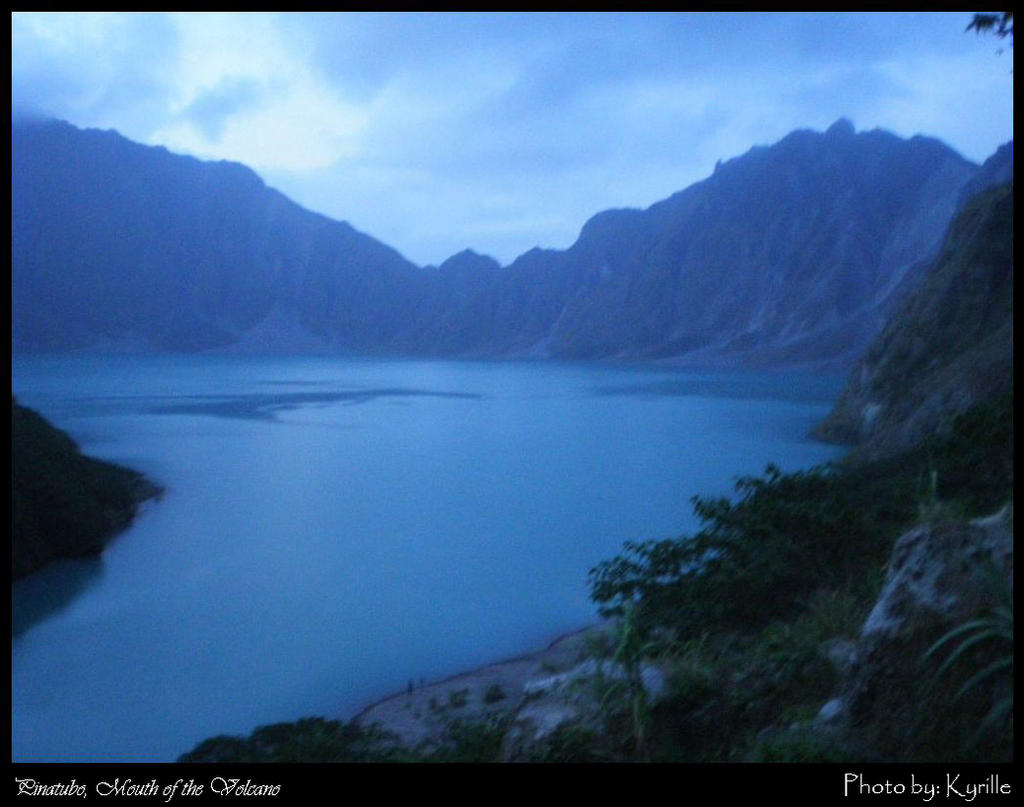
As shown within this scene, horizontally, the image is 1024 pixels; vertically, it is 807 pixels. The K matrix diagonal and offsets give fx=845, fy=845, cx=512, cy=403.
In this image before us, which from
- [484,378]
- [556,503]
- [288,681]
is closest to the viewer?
[288,681]

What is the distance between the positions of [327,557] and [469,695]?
6426 mm

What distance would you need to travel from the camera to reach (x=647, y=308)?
95688 mm

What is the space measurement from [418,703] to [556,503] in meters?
9.57

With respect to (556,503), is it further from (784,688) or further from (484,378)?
(484,378)

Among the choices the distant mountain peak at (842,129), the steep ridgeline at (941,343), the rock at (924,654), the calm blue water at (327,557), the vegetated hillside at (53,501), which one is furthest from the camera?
the distant mountain peak at (842,129)

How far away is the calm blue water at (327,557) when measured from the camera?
8.55m

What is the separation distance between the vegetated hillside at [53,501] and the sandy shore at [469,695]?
21.9 feet

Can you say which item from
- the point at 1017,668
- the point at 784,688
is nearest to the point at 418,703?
the point at 784,688

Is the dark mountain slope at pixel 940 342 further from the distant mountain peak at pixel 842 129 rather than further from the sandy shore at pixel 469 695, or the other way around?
the distant mountain peak at pixel 842 129

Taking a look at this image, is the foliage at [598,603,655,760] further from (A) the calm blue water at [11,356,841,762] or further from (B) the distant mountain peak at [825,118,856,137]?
(B) the distant mountain peak at [825,118,856,137]

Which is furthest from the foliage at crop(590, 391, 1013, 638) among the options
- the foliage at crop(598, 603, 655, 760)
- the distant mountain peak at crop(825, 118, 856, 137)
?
the distant mountain peak at crop(825, 118, 856, 137)

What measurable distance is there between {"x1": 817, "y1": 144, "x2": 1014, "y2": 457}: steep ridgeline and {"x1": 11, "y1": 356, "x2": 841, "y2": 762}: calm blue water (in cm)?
217

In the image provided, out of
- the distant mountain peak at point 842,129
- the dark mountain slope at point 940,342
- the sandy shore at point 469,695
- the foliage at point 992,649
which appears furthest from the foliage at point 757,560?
the distant mountain peak at point 842,129

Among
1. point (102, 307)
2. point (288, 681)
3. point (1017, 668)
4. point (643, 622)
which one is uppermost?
point (102, 307)
